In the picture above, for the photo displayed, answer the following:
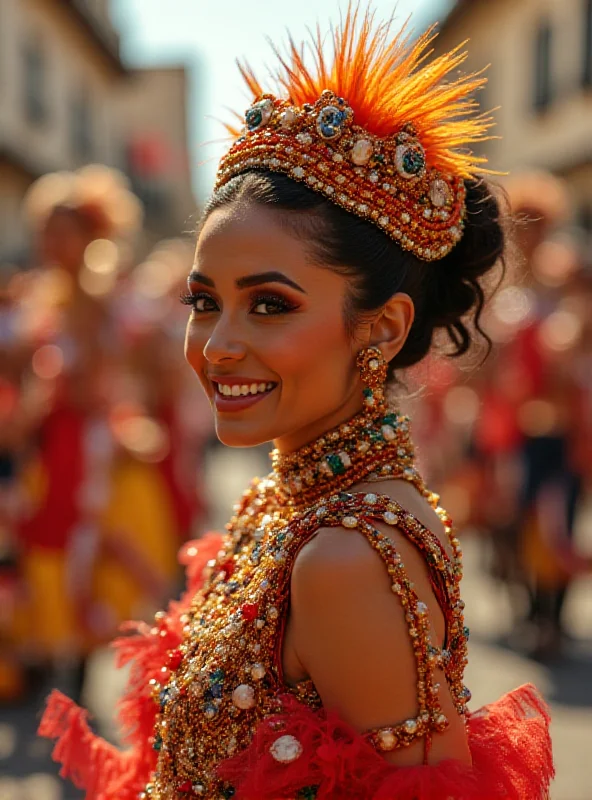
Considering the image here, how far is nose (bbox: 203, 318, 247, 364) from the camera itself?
1.58 m

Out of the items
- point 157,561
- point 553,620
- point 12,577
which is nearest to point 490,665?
point 553,620

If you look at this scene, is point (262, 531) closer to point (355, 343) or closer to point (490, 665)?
point (355, 343)

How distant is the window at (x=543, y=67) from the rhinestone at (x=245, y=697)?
1772 cm

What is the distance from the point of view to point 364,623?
1402 mm

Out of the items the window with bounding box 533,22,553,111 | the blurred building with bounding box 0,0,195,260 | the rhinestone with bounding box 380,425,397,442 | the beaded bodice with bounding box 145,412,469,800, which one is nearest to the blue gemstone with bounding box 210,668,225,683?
the beaded bodice with bounding box 145,412,469,800

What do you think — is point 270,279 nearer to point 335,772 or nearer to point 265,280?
point 265,280

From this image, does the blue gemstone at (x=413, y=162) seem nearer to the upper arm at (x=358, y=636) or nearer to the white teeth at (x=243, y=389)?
the white teeth at (x=243, y=389)

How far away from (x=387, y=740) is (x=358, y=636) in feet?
0.48

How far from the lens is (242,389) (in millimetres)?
1619

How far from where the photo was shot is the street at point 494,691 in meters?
3.99

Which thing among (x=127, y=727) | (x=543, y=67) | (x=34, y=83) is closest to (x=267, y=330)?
(x=127, y=727)

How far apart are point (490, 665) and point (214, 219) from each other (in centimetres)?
418

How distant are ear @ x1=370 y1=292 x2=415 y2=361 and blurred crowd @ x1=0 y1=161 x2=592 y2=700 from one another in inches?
75.5

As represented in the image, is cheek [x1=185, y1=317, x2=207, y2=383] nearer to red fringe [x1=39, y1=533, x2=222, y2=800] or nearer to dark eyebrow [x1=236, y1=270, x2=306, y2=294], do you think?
dark eyebrow [x1=236, y1=270, x2=306, y2=294]
